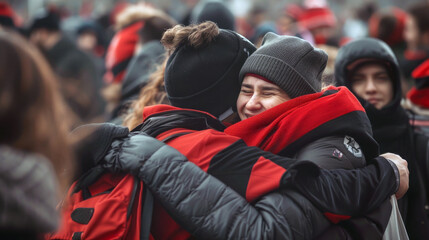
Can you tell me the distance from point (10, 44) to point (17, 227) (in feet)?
1.58

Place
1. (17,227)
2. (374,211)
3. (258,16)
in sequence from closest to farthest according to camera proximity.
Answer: (17,227) → (374,211) → (258,16)

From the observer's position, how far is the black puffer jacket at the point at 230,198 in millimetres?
1979

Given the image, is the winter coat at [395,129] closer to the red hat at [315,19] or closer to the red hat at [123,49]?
the red hat at [123,49]

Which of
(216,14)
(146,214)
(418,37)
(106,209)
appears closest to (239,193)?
(146,214)

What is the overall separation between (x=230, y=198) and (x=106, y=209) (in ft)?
1.59

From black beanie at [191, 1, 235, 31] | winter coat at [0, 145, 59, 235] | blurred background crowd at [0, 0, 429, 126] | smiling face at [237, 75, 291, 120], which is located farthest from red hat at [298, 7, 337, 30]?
winter coat at [0, 145, 59, 235]

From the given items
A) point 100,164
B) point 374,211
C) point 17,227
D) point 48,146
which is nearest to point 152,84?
point 100,164

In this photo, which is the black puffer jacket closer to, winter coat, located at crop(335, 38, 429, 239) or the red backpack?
the red backpack

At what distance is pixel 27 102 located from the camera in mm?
1394

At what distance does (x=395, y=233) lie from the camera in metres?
2.35

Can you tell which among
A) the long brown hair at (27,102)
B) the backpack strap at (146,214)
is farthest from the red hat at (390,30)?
the long brown hair at (27,102)

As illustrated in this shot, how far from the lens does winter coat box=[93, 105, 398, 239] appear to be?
1.98 meters

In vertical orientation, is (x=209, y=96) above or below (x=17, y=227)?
below

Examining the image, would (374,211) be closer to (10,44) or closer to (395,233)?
(395,233)
